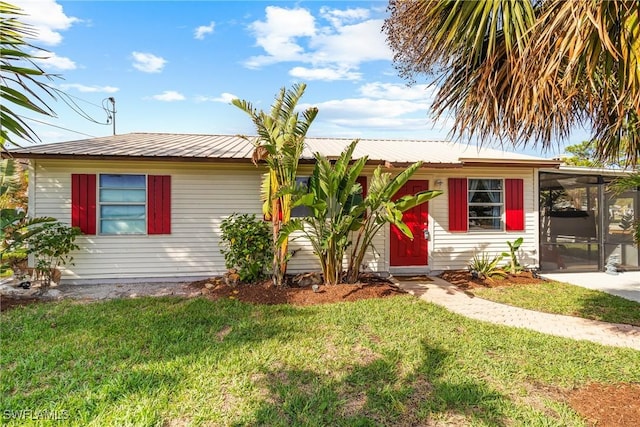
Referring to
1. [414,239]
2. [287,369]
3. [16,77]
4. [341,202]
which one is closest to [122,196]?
[341,202]

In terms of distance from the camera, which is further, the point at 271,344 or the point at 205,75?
the point at 205,75

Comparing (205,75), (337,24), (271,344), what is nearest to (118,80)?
(205,75)

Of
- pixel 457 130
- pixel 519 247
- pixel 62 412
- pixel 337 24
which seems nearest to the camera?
pixel 62 412

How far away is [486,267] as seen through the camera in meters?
8.39

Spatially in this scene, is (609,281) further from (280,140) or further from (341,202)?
(280,140)

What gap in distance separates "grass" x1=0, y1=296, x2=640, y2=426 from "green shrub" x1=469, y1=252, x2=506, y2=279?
11.8ft

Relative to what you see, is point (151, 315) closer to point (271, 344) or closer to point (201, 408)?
point (271, 344)

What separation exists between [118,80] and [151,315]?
5939 millimetres

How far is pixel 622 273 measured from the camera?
9.11 metres

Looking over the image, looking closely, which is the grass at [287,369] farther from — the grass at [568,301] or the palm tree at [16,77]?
the palm tree at [16,77]

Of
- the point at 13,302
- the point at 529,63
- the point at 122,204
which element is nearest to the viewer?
the point at 529,63

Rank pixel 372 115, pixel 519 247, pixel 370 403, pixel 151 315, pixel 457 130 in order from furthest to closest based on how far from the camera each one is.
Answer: pixel 372 115, pixel 519 247, pixel 151 315, pixel 457 130, pixel 370 403

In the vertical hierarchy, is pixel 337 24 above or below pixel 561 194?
above

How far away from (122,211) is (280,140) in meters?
4.33
